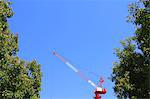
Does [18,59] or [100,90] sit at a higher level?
[100,90]

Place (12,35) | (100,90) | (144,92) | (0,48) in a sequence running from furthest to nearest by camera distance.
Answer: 1. (100,90)
2. (12,35)
3. (0,48)
4. (144,92)

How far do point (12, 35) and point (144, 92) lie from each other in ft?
61.1

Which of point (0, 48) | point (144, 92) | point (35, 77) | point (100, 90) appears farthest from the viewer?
point (100, 90)

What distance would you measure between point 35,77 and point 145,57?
23.3m

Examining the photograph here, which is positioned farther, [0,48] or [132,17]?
Result: [0,48]

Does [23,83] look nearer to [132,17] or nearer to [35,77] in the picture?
[35,77]

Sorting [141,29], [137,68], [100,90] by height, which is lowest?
[137,68]

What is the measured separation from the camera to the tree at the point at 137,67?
4784 cm

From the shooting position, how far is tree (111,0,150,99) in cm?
4784

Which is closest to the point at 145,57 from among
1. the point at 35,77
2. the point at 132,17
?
the point at 132,17

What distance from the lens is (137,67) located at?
164 feet

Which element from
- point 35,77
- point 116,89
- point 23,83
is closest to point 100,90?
point 35,77

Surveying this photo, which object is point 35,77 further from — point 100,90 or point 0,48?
point 100,90

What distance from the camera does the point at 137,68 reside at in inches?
1964
